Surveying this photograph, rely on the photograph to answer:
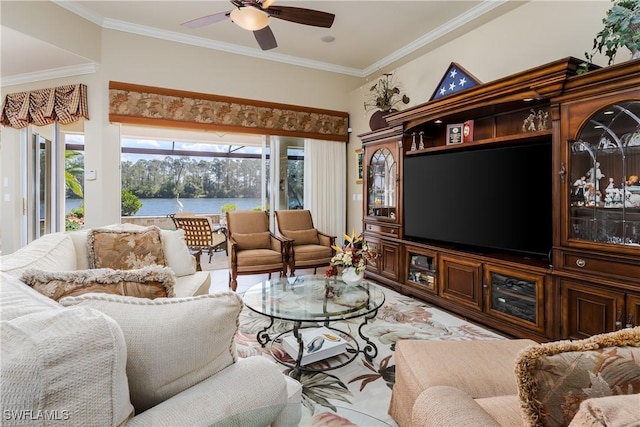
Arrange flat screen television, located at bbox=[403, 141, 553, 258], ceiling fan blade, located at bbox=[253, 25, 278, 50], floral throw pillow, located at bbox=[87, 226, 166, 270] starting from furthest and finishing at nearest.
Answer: ceiling fan blade, located at bbox=[253, 25, 278, 50], flat screen television, located at bbox=[403, 141, 553, 258], floral throw pillow, located at bbox=[87, 226, 166, 270]

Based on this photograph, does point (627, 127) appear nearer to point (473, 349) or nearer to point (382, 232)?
point (473, 349)

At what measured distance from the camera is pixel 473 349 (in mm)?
1635

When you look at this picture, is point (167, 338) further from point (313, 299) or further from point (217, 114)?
point (217, 114)

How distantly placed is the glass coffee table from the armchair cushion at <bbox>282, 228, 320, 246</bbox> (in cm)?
183

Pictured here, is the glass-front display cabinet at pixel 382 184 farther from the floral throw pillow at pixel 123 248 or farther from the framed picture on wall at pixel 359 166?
the floral throw pillow at pixel 123 248

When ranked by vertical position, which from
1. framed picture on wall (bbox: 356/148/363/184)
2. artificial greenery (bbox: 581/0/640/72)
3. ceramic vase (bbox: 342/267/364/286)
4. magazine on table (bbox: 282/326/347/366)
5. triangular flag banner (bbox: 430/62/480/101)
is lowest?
magazine on table (bbox: 282/326/347/366)

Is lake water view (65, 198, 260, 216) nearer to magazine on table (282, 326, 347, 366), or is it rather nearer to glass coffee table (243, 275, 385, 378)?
glass coffee table (243, 275, 385, 378)

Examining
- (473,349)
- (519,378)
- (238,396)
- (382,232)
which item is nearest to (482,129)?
(382,232)

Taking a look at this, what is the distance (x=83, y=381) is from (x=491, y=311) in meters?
3.08

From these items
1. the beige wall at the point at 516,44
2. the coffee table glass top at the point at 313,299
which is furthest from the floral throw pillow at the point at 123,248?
the beige wall at the point at 516,44

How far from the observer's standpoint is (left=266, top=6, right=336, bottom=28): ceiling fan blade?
2.94 metres

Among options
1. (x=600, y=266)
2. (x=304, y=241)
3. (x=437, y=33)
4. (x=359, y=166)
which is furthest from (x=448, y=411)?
(x=359, y=166)

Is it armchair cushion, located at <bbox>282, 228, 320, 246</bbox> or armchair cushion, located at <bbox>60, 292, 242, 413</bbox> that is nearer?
armchair cushion, located at <bbox>60, 292, 242, 413</bbox>
